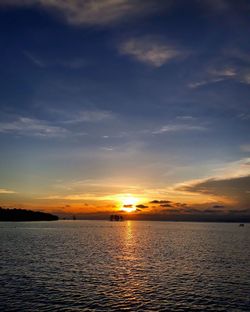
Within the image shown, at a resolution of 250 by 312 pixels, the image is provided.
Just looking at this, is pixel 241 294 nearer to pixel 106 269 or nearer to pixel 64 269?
pixel 106 269

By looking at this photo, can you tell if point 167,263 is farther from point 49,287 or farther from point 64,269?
point 49,287

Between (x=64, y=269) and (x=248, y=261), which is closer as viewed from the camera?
(x=64, y=269)

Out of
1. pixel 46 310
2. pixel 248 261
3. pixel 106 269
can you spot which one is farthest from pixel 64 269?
pixel 248 261

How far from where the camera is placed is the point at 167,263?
87000 mm

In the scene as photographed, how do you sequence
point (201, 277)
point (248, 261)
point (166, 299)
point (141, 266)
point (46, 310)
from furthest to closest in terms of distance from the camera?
point (248, 261) → point (141, 266) → point (201, 277) → point (166, 299) → point (46, 310)

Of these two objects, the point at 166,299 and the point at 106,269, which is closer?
the point at 166,299

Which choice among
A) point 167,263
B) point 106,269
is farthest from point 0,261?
point 167,263

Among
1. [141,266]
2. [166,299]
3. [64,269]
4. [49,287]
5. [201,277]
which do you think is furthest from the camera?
[141,266]

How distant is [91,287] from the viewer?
187ft

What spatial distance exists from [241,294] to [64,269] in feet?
122

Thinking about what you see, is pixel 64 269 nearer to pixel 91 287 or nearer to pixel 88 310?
pixel 91 287

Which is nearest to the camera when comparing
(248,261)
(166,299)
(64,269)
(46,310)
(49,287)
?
(46,310)

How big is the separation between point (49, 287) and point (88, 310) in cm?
1429

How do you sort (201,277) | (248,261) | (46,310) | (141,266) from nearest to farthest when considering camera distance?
(46,310) < (201,277) < (141,266) < (248,261)
